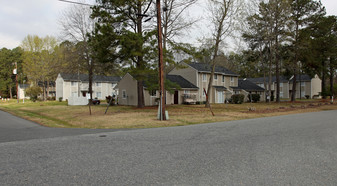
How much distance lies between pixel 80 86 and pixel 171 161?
5225cm

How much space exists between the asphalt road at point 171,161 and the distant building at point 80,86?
45741 millimetres

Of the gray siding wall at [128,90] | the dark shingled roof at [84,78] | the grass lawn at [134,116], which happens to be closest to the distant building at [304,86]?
the gray siding wall at [128,90]

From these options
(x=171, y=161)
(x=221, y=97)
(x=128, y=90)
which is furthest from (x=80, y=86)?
(x=171, y=161)

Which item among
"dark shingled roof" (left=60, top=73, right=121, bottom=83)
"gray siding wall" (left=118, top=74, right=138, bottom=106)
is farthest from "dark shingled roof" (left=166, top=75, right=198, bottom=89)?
"dark shingled roof" (left=60, top=73, right=121, bottom=83)

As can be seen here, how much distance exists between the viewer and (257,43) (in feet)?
107

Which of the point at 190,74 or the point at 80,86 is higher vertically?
the point at 190,74

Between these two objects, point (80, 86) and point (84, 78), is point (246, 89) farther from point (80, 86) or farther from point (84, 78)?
point (84, 78)

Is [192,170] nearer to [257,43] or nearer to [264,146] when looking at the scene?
[264,146]

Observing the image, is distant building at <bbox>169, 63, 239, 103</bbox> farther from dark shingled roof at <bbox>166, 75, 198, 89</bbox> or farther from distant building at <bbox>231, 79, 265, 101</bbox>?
distant building at <bbox>231, 79, 265, 101</bbox>

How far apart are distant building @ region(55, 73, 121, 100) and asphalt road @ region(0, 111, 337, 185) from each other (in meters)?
45.7

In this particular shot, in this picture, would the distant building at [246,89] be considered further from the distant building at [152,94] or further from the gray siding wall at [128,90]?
the gray siding wall at [128,90]

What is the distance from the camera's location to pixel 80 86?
53.4 meters

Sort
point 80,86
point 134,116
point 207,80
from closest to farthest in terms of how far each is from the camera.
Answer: point 134,116 < point 207,80 < point 80,86

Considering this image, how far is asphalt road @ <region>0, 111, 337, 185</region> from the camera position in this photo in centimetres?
422
